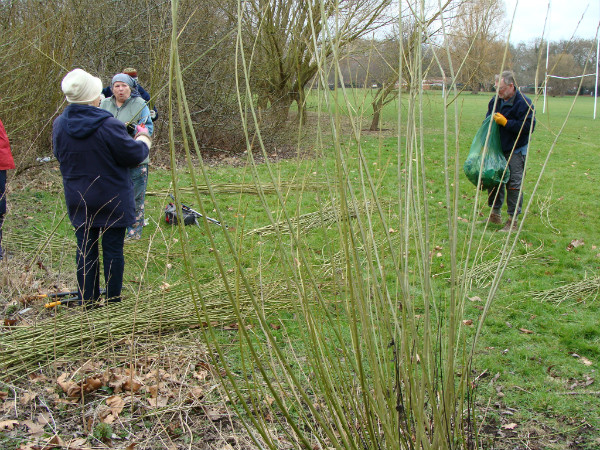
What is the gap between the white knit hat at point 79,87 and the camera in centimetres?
320

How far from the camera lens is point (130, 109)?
4.88 m

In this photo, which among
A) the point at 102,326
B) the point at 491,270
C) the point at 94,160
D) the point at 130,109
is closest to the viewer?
the point at 102,326

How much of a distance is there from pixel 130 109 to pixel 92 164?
5.59 feet

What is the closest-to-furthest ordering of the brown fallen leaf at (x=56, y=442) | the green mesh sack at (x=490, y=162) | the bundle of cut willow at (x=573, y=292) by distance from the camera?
the brown fallen leaf at (x=56, y=442)
the bundle of cut willow at (x=573, y=292)
the green mesh sack at (x=490, y=162)

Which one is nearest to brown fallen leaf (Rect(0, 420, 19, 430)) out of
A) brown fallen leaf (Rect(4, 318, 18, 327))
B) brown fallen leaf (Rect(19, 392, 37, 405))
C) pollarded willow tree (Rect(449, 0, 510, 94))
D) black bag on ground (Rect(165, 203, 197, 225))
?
brown fallen leaf (Rect(19, 392, 37, 405))

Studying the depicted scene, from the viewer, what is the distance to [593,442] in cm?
247

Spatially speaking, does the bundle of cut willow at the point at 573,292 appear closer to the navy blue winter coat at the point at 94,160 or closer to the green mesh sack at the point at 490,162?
the green mesh sack at the point at 490,162

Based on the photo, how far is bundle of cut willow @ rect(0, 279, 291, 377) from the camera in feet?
9.48

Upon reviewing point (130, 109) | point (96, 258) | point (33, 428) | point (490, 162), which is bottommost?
point (33, 428)

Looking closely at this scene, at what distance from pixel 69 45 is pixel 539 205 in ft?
23.8

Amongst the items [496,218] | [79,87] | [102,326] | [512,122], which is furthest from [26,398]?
[496,218]

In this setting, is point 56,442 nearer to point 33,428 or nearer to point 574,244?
point 33,428

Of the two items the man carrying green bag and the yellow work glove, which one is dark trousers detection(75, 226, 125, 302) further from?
the yellow work glove

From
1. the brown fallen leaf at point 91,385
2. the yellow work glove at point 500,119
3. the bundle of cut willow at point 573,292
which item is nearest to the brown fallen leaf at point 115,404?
the brown fallen leaf at point 91,385
